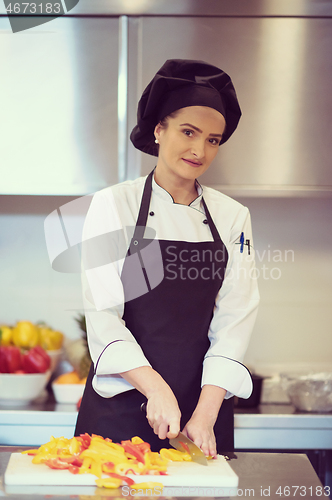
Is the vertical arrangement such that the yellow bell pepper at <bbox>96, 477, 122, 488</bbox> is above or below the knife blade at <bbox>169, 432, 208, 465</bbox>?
above

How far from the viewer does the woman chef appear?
3.69ft

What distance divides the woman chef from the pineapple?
2.18ft

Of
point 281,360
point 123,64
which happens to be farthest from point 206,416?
point 123,64

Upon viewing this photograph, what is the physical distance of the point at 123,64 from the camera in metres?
1.77

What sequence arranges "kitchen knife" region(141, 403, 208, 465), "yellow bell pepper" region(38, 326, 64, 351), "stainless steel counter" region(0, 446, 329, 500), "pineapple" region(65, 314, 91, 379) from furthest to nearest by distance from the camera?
"yellow bell pepper" region(38, 326, 64, 351) → "pineapple" region(65, 314, 91, 379) → "kitchen knife" region(141, 403, 208, 465) → "stainless steel counter" region(0, 446, 329, 500)

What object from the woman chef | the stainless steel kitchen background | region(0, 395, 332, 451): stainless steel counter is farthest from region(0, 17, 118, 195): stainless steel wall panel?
region(0, 395, 332, 451): stainless steel counter

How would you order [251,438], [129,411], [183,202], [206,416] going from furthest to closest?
[251,438], [183,202], [129,411], [206,416]

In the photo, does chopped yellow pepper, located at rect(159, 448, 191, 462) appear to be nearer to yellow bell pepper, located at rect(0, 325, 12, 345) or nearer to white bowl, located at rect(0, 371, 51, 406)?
white bowl, located at rect(0, 371, 51, 406)

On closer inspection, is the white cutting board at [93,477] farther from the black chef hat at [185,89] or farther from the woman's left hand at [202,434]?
the black chef hat at [185,89]

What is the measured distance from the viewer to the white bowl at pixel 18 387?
175 centimetres

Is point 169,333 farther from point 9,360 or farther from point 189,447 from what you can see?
point 9,360

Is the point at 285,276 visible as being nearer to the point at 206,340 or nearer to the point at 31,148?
the point at 206,340

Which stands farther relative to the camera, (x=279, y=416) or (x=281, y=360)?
(x=281, y=360)

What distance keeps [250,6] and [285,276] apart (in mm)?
1074
